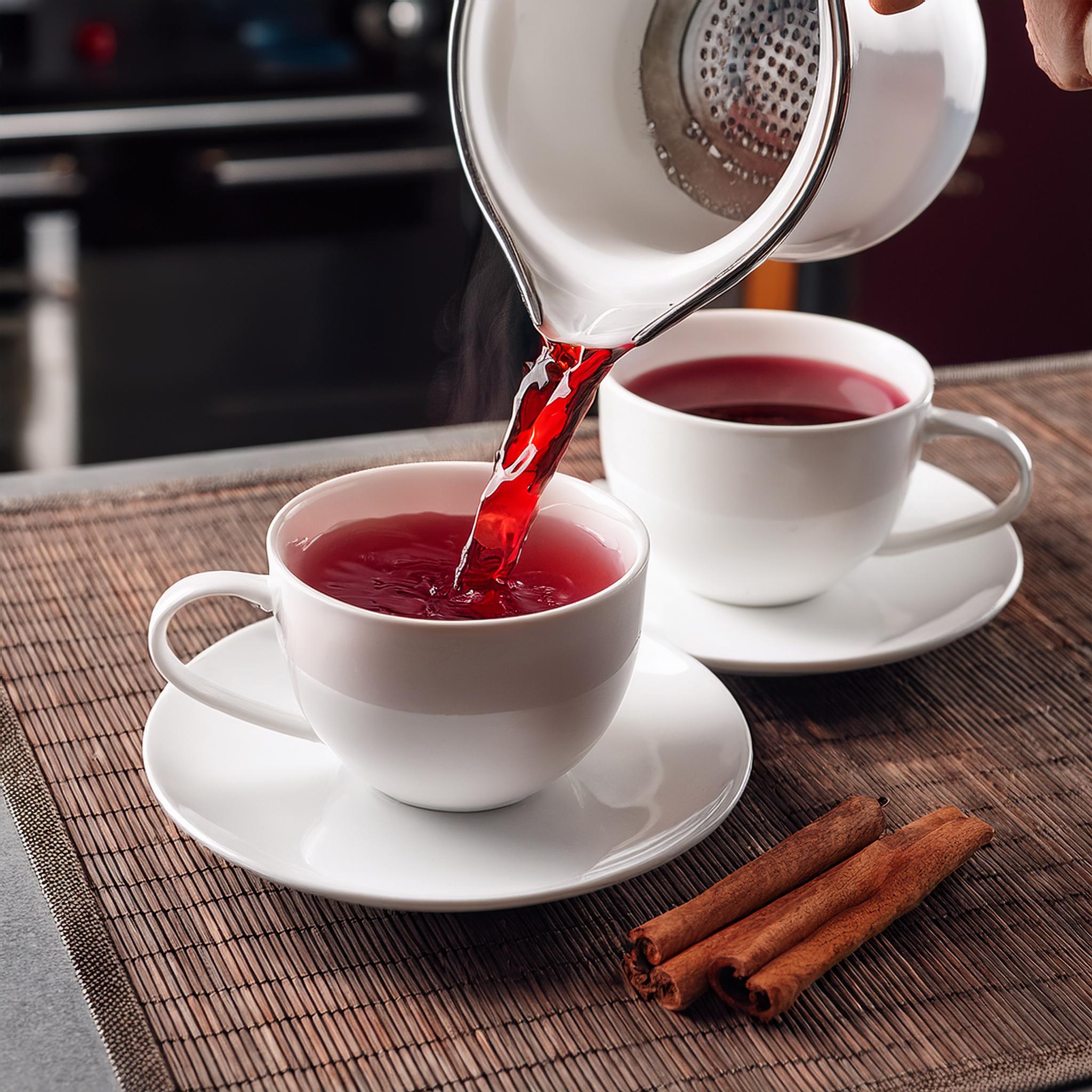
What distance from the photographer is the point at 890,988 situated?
2.25 ft

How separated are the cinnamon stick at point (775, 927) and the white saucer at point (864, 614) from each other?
7.4 inches

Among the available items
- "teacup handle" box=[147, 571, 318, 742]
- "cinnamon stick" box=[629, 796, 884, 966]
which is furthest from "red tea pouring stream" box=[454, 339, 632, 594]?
"cinnamon stick" box=[629, 796, 884, 966]

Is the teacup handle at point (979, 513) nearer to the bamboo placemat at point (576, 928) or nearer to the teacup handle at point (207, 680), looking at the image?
the bamboo placemat at point (576, 928)

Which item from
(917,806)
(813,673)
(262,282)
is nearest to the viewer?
(917,806)

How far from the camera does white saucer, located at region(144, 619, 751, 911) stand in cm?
70

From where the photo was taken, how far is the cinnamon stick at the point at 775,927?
2.17ft

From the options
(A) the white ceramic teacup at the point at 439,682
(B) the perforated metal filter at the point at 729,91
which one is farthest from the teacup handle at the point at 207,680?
(B) the perforated metal filter at the point at 729,91

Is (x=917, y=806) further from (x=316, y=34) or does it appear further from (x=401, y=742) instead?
(x=316, y=34)

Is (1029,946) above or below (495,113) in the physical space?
below

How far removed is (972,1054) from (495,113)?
574 millimetres

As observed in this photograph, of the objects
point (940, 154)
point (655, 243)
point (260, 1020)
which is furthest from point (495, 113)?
point (260, 1020)

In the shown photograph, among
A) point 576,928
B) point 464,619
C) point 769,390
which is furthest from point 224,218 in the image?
point 576,928

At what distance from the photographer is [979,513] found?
41.4 inches

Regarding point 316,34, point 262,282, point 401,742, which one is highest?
point 401,742
